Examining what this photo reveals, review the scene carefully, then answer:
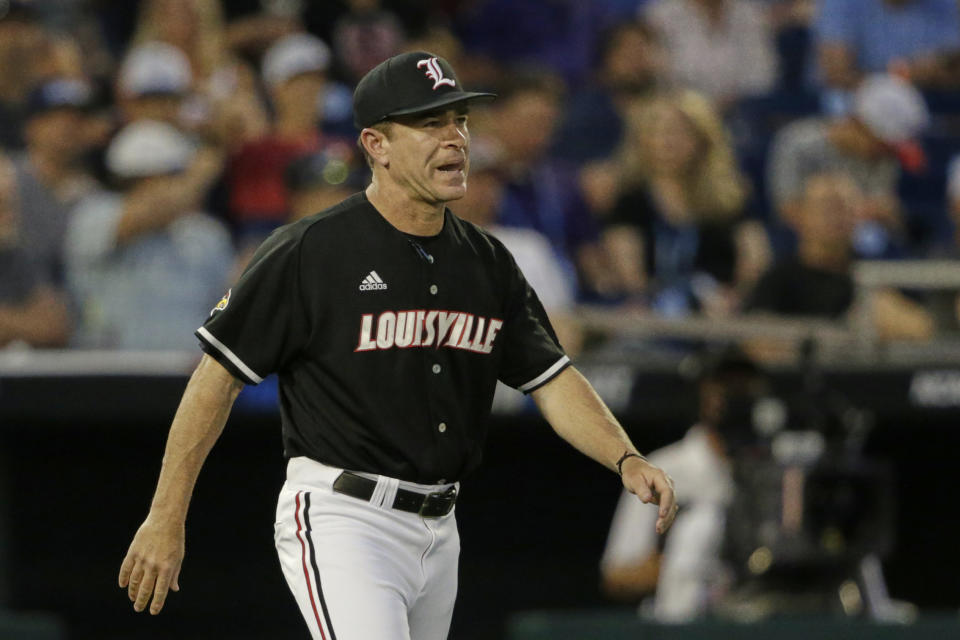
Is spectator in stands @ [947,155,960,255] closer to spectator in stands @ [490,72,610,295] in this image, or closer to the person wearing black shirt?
spectator in stands @ [490,72,610,295]

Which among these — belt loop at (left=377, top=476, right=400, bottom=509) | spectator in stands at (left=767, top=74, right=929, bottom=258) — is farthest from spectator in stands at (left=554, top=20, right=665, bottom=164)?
belt loop at (left=377, top=476, right=400, bottom=509)

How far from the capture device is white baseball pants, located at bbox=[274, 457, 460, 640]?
3.34 m

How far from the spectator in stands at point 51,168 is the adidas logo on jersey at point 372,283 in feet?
11.7

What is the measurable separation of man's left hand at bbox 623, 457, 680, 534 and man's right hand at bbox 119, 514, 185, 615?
93 centimetres

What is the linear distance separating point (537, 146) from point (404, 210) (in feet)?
14.1

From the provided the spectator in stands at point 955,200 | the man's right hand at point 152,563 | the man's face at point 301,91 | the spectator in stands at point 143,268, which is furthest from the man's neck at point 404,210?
the spectator in stands at point 955,200

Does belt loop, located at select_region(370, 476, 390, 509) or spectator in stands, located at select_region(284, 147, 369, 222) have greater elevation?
spectator in stands, located at select_region(284, 147, 369, 222)

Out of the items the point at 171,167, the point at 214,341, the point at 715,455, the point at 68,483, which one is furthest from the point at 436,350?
the point at 68,483

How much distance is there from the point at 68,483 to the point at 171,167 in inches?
74.7

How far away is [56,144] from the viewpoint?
7141 mm

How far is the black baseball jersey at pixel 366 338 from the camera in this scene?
3.43 metres

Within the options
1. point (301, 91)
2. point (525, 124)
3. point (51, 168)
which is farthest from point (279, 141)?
point (525, 124)

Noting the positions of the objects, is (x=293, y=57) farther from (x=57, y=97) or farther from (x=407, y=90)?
(x=407, y=90)

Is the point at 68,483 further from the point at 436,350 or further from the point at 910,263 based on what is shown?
the point at 436,350
